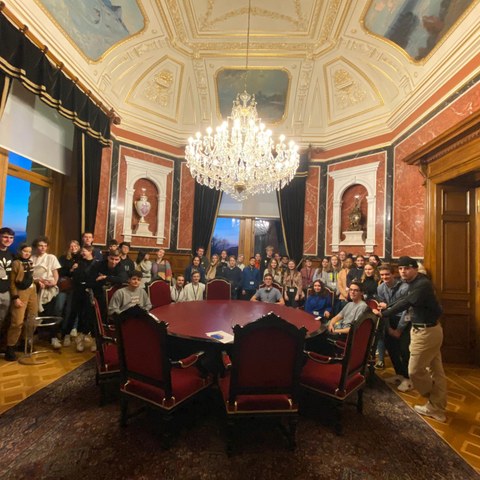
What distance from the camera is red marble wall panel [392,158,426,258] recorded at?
4.68m

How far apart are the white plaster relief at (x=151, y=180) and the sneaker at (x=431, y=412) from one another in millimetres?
5468

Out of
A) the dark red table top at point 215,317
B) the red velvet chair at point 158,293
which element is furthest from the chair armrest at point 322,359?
the red velvet chair at point 158,293

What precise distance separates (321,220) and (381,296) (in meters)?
3.20

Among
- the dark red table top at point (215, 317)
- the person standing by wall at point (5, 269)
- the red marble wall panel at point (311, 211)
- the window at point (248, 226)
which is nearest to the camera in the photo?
the dark red table top at point (215, 317)

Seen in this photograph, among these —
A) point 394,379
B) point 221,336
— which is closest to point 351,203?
point 394,379

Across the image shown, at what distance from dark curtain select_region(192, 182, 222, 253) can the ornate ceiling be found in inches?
54.3

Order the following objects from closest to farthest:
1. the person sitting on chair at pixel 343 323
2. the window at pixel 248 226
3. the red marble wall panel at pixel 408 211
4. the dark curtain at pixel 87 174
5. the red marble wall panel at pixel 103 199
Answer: the person sitting on chair at pixel 343 323
the red marble wall panel at pixel 408 211
the dark curtain at pixel 87 174
the red marble wall panel at pixel 103 199
the window at pixel 248 226

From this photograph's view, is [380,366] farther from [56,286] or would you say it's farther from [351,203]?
[56,286]

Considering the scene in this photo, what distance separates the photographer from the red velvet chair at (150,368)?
1877 millimetres

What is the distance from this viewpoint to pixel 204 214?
6852mm

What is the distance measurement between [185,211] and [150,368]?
520 centimetres

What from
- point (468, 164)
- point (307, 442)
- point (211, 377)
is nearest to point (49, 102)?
point (211, 377)

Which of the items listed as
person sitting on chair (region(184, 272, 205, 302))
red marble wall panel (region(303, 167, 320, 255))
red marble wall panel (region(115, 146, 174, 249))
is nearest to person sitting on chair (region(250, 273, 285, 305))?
person sitting on chair (region(184, 272, 205, 302))

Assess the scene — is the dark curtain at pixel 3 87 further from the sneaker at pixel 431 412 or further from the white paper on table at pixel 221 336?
the sneaker at pixel 431 412
